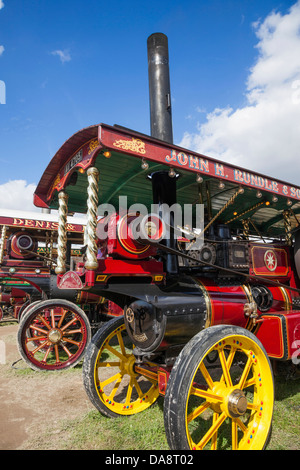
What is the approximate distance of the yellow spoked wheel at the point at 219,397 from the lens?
1831 millimetres

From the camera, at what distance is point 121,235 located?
2512mm

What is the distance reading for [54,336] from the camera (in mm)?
4703

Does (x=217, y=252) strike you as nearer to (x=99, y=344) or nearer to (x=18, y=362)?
(x=99, y=344)

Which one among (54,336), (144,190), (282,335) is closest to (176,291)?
(282,335)

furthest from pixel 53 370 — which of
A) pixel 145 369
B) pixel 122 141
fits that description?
pixel 122 141

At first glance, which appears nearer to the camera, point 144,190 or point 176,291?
point 176,291

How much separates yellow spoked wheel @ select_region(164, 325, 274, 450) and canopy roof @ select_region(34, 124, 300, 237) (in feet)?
4.69

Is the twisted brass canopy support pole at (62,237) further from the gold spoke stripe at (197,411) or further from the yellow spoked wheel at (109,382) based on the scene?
the gold spoke stripe at (197,411)

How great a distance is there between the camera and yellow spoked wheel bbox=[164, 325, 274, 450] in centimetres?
183

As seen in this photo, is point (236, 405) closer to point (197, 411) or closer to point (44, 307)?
point (197, 411)

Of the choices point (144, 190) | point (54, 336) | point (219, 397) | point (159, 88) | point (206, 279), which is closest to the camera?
point (219, 397)

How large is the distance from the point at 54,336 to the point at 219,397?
3277 millimetres
